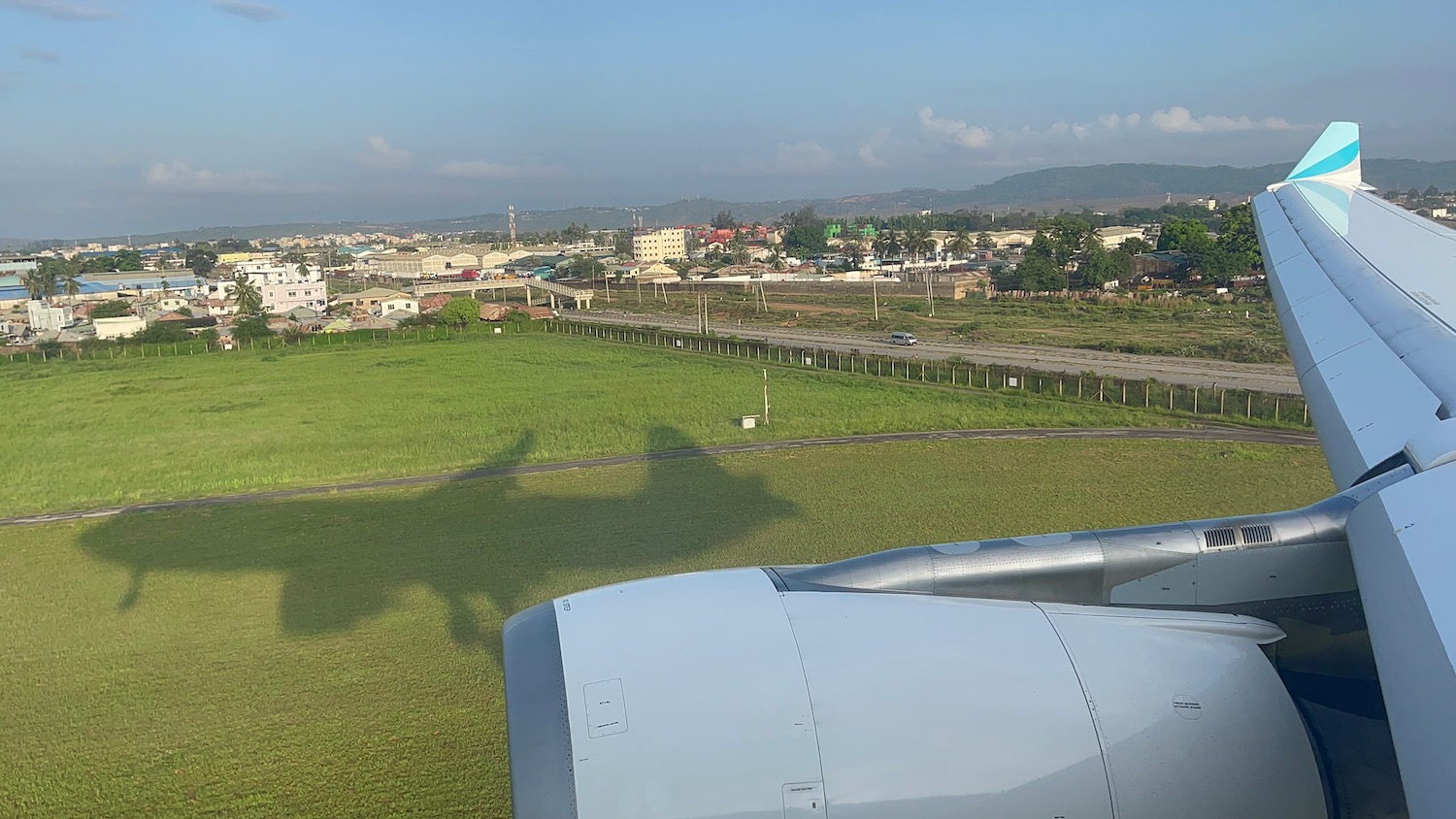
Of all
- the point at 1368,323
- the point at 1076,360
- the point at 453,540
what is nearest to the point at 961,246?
the point at 1076,360

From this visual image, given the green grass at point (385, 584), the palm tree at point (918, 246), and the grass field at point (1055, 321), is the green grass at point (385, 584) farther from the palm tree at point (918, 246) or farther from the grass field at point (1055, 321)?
the palm tree at point (918, 246)

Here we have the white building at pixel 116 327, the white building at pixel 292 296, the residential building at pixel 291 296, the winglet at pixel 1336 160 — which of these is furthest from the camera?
the residential building at pixel 291 296

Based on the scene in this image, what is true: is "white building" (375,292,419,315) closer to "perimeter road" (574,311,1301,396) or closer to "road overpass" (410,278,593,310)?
"road overpass" (410,278,593,310)

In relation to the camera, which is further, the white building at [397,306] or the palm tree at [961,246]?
the palm tree at [961,246]

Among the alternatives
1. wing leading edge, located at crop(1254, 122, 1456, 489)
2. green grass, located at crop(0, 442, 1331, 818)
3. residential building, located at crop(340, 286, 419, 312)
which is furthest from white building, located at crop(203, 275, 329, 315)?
wing leading edge, located at crop(1254, 122, 1456, 489)

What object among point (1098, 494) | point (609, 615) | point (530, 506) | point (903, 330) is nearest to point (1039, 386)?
point (1098, 494)

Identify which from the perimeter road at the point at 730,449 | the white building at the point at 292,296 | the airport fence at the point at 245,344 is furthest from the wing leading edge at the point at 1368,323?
the white building at the point at 292,296

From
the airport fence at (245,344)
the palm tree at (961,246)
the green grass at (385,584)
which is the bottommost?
the green grass at (385,584)

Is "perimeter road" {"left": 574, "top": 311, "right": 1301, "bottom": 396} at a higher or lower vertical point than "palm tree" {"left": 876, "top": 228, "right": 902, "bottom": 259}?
lower
